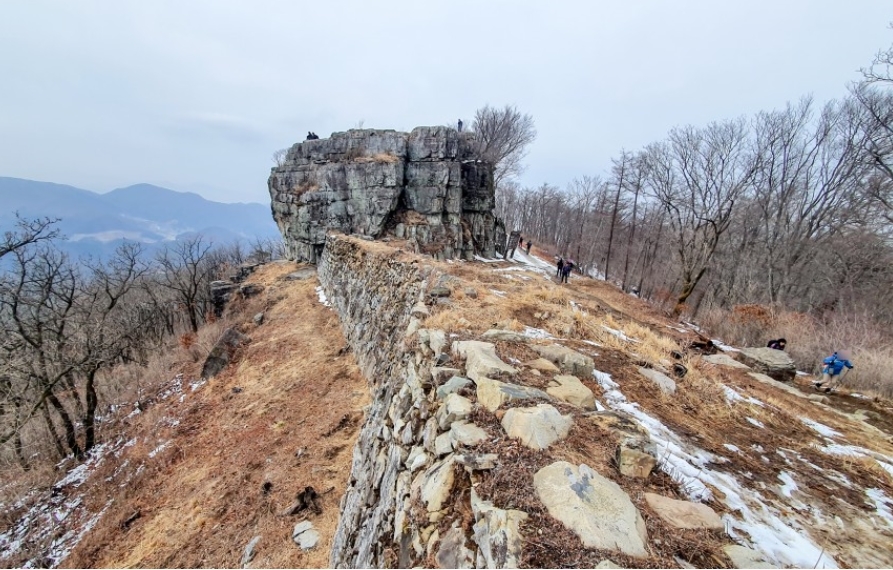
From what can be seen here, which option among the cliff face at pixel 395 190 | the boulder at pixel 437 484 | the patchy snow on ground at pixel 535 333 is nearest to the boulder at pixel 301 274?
the cliff face at pixel 395 190

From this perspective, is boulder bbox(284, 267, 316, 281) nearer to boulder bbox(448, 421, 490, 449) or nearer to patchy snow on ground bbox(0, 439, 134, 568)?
patchy snow on ground bbox(0, 439, 134, 568)

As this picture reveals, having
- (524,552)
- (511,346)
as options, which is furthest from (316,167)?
(524,552)

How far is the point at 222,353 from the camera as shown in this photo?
511 inches

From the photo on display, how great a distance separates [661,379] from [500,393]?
120 inches

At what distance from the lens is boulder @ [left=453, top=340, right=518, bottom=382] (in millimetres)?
3631

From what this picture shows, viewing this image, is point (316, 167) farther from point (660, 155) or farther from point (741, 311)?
point (741, 311)

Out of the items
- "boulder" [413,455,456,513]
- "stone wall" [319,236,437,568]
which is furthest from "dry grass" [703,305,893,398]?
"boulder" [413,455,456,513]

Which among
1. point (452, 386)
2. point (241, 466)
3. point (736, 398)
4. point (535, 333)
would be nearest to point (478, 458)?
point (452, 386)

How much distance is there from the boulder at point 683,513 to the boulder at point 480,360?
5.29 feet

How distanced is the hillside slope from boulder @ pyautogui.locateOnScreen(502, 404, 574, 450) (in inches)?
1.1

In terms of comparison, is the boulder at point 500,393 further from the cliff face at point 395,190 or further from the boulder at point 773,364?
the cliff face at point 395,190

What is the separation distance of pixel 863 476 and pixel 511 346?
3869 mm

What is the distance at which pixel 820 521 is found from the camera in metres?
2.70

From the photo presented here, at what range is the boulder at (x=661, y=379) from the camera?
4605mm
